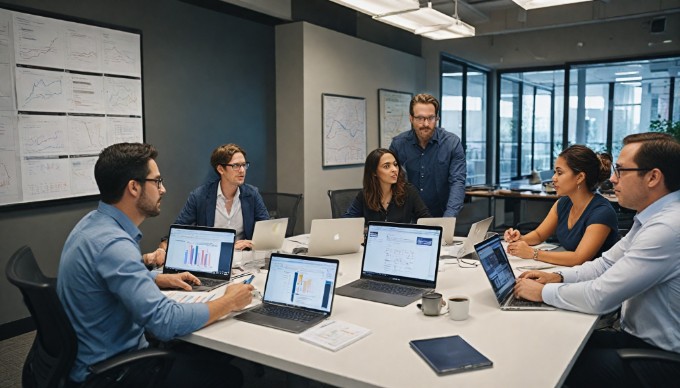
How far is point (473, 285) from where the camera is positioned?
2303 millimetres

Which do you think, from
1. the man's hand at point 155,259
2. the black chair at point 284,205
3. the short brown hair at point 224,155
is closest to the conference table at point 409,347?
the man's hand at point 155,259

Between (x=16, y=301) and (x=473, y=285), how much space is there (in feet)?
9.45

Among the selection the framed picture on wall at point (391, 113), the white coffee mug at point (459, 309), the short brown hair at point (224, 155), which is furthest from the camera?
the framed picture on wall at point (391, 113)

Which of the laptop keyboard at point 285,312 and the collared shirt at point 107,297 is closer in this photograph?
the collared shirt at point 107,297

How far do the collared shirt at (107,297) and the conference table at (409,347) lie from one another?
0.14 meters

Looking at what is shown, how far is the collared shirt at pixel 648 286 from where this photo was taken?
174cm

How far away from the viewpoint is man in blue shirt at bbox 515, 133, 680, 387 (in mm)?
1751

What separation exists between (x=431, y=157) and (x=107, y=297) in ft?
8.87

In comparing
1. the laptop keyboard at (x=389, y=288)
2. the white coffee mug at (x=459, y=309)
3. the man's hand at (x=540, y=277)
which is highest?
the man's hand at (x=540, y=277)

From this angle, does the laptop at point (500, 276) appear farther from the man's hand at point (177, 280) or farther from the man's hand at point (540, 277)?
the man's hand at point (177, 280)

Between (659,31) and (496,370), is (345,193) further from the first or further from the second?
(659,31)

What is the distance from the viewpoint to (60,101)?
3434 mm

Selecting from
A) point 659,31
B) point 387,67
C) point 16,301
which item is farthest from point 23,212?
point 659,31

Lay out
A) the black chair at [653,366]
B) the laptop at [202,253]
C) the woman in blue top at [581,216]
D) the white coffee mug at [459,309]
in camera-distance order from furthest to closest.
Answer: the woman in blue top at [581,216] → the laptop at [202,253] → the white coffee mug at [459,309] → the black chair at [653,366]
